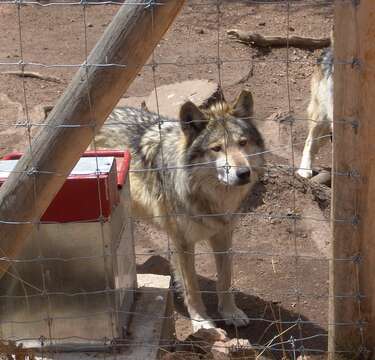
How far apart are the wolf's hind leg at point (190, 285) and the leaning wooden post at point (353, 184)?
4.95 feet

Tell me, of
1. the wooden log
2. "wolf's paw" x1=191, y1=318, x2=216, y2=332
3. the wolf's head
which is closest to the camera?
the wolf's head

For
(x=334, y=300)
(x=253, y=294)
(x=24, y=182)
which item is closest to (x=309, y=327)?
(x=253, y=294)

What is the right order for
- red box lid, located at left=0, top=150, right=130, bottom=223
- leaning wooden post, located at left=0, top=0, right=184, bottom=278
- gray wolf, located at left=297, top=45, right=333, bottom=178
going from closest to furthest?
1. leaning wooden post, located at left=0, top=0, right=184, bottom=278
2. red box lid, located at left=0, top=150, right=130, bottom=223
3. gray wolf, located at left=297, top=45, right=333, bottom=178

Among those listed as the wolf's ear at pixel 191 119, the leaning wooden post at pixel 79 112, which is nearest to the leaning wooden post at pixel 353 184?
the leaning wooden post at pixel 79 112

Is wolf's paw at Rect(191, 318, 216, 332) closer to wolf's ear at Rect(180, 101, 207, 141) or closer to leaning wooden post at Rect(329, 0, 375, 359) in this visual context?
wolf's ear at Rect(180, 101, 207, 141)

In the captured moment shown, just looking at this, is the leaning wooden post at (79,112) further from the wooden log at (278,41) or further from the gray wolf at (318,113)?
the wooden log at (278,41)

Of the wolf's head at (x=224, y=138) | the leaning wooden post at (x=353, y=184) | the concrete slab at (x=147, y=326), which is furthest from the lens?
the wolf's head at (x=224, y=138)

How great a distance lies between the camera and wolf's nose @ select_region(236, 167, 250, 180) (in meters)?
4.56

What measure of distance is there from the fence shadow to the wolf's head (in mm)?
936

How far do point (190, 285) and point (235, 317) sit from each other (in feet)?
1.26

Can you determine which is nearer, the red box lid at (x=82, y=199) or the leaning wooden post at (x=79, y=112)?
the leaning wooden post at (x=79, y=112)

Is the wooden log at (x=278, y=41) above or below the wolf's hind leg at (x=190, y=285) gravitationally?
above

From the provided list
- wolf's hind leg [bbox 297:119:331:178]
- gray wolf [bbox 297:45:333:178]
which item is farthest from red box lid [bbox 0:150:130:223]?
wolf's hind leg [bbox 297:119:331:178]

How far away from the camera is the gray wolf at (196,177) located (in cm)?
479
